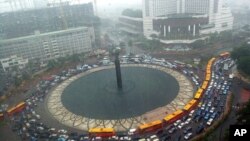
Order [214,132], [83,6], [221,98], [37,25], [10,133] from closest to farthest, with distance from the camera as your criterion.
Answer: [214,132]
[10,133]
[221,98]
[37,25]
[83,6]

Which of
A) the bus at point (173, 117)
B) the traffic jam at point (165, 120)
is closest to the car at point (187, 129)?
the traffic jam at point (165, 120)

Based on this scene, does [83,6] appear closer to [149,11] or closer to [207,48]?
[149,11]

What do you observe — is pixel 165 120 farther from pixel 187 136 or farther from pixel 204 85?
pixel 204 85

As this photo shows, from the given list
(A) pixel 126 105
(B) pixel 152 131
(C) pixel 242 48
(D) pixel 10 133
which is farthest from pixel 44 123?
(C) pixel 242 48

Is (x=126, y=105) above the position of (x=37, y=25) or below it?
below

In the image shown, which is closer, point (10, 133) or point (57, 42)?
point (10, 133)

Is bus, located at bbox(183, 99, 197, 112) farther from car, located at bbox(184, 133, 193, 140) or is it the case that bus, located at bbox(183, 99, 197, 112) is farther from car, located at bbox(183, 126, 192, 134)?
car, located at bbox(184, 133, 193, 140)

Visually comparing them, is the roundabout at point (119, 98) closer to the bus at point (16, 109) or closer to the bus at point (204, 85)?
the bus at point (204, 85)

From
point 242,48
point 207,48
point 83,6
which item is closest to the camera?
point 242,48
